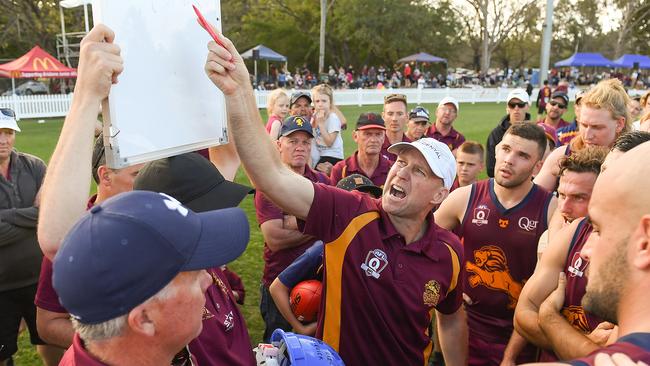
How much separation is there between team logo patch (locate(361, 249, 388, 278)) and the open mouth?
387 millimetres

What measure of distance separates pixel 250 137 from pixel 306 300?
1.42 meters

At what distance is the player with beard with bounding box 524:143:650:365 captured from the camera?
1.56 meters

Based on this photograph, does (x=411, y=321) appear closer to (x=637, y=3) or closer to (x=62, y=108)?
(x=62, y=108)

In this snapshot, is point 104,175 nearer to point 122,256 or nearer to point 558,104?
point 122,256

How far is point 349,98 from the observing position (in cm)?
3139

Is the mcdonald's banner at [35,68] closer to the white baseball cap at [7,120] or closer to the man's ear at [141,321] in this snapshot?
the white baseball cap at [7,120]

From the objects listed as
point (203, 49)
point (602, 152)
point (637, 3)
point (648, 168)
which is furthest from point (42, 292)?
point (637, 3)

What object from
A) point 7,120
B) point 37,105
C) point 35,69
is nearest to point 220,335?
point 7,120

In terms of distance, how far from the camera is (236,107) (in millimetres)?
2523

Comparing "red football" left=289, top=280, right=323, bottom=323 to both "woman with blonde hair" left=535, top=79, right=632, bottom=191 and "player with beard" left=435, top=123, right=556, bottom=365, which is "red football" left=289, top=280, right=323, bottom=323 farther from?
"woman with blonde hair" left=535, top=79, right=632, bottom=191

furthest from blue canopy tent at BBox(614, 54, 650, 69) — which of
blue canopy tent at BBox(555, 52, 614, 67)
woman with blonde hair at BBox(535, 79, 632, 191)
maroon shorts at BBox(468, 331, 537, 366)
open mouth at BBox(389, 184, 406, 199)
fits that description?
open mouth at BBox(389, 184, 406, 199)

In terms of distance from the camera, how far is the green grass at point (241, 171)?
5477 mm

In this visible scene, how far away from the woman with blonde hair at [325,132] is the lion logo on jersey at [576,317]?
4.97 m

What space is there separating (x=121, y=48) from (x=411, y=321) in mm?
2102
